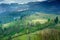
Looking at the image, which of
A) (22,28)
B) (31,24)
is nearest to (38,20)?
(31,24)

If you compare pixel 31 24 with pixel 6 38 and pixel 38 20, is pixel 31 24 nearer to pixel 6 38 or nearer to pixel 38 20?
pixel 38 20

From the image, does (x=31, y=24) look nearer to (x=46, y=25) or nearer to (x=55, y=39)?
(x=46, y=25)

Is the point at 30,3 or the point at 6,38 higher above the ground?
the point at 30,3

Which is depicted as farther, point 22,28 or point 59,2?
point 59,2

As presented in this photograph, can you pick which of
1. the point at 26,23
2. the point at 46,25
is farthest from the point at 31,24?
the point at 46,25

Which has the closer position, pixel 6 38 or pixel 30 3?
pixel 6 38

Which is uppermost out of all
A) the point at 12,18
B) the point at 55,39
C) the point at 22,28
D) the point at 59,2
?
the point at 59,2

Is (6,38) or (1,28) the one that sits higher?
(1,28)
